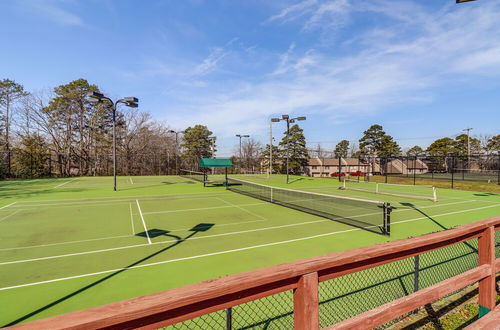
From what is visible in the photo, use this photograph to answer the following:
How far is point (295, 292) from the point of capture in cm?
178

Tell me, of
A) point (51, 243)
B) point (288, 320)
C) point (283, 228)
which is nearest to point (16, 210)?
point (51, 243)

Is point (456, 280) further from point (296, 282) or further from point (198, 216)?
point (198, 216)

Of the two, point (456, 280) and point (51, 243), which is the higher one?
point (456, 280)

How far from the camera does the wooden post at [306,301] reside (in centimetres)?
175

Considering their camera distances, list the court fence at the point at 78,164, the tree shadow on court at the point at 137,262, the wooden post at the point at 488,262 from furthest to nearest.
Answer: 1. the court fence at the point at 78,164
2. the tree shadow on court at the point at 137,262
3. the wooden post at the point at 488,262

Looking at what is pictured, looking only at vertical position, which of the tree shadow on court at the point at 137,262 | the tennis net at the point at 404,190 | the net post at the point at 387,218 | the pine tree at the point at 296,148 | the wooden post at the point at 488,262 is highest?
the pine tree at the point at 296,148

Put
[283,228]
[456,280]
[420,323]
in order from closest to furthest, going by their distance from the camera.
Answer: [456,280]
[420,323]
[283,228]

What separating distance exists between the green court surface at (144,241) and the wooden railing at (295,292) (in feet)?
Answer: 14.5

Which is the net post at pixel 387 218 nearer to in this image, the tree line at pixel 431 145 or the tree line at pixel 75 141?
the tree line at pixel 75 141

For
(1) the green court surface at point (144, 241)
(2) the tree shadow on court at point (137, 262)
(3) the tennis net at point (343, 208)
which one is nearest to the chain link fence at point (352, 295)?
(1) the green court surface at point (144, 241)

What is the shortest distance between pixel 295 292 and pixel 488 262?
2.65 m

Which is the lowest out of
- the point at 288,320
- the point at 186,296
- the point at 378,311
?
the point at 288,320

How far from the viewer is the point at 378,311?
2062mm

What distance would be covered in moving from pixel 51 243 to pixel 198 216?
5508 mm
